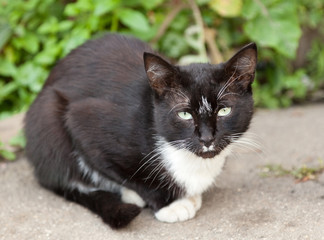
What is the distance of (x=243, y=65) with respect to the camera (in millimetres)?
2582

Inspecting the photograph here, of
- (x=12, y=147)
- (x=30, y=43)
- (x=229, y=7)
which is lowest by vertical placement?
(x=12, y=147)

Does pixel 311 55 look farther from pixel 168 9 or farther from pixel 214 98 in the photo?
pixel 214 98

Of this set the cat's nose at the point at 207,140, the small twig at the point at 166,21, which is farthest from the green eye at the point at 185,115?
the small twig at the point at 166,21

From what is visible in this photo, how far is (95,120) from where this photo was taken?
2.90 metres

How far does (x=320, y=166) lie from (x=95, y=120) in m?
1.58

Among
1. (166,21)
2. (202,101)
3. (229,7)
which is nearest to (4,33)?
(166,21)

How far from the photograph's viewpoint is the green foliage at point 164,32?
4316mm

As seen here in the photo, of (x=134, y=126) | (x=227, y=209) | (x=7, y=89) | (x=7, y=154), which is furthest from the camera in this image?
(x=7, y=89)

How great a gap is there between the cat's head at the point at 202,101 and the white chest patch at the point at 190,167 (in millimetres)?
117

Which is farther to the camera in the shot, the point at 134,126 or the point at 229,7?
the point at 229,7

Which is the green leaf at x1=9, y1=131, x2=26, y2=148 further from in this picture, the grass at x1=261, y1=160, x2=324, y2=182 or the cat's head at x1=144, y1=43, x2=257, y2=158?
the grass at x1=261, y1=160, x2=324, y2=182

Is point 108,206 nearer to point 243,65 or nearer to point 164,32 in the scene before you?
point 243,65

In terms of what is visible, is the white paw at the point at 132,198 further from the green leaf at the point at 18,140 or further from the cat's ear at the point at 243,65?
the green leaf at the point at 18,140

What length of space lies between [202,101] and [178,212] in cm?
70
